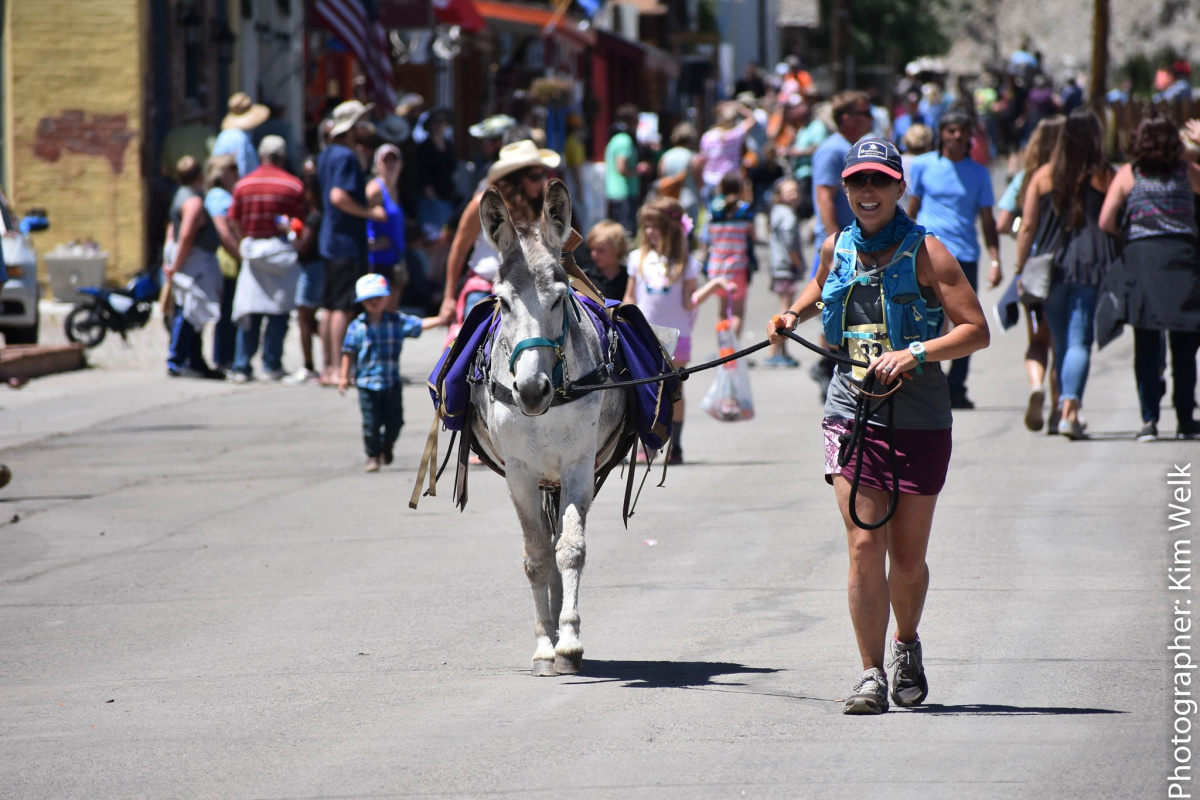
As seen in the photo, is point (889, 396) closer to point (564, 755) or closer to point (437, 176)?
point (564, 755)

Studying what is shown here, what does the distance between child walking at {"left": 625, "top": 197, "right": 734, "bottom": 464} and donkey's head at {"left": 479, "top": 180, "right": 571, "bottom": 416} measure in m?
5.04

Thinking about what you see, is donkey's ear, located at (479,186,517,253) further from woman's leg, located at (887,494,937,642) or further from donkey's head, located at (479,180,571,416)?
woman's leg, located at (887,494,937,642)

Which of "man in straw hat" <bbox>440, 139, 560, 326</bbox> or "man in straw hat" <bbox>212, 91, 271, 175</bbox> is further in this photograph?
"man in straw hat" <bbox>212, 91, 271, 175</bbox>

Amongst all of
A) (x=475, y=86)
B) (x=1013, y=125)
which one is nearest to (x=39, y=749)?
(x=475, y=86)

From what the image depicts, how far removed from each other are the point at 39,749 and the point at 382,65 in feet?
62.7

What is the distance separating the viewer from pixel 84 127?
20562 millimetres

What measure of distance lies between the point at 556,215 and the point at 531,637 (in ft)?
6.31

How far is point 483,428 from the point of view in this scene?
22.7ft

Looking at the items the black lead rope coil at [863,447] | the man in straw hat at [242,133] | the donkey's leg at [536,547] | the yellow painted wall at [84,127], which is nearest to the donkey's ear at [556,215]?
the donkey's leg at [536,547]

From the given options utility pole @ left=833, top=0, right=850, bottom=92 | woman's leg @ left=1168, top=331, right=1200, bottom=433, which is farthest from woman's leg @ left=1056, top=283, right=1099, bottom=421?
utility pole @ left=833, top=0, right=850, bottom=92

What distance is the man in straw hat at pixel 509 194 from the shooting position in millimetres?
9492

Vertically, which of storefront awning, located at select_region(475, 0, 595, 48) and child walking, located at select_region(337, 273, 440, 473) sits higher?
storefront awning, located at select_region(475, 0, 595, 48)

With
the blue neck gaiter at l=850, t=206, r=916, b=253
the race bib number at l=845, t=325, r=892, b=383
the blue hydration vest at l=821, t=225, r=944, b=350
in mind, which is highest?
the blue neck gaiter at l=850, t=206, r=916, b=253

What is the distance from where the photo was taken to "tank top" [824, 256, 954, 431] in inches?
225
